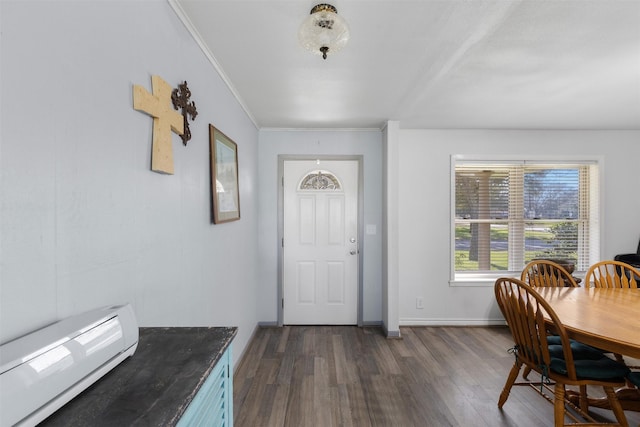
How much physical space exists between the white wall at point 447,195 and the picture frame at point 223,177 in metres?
2.07

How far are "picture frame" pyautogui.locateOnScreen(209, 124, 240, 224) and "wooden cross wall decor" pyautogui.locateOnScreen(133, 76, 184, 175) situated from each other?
57 centimetres

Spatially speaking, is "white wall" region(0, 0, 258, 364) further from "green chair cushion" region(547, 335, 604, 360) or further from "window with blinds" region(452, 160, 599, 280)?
"window with blinds" region(452, 160, 599, 280)

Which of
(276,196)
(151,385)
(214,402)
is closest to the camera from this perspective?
(151,385)

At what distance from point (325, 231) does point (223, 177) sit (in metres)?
1.75

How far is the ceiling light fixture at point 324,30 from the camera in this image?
4.46 feet

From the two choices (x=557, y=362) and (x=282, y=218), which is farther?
(x=282, y=218)

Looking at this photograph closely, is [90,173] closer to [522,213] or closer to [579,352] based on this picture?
[579,352]

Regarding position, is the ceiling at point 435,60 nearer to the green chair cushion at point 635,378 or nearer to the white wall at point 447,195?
the white wall at point 447,195

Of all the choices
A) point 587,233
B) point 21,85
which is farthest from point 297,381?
point 587,233

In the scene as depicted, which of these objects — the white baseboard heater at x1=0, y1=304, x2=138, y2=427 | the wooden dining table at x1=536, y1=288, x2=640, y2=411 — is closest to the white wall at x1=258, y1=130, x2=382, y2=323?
the wooden dining table at x1=536, y1=288, x2=640, y2=411

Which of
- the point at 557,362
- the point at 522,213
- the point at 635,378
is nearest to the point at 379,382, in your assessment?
the point at 557,362

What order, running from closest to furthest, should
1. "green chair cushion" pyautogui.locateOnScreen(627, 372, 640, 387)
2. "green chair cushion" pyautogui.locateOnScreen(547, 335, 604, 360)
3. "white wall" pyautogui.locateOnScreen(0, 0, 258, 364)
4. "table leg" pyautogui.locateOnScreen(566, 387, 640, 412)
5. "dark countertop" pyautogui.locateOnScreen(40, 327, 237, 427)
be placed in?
"dark countertop" pyautogui.locateOnScreen(40, 327, 237, 427)
"white wall" pyautogui.locateOnScreen(0, 0, 258, 364)
"green chair cushion" pyautogui.locateOnScreen(627, 372, 640, 387)
"green chair cushion" pyautogui.locateOnScreen(547, 335, 604, 360)
"table leg" pyautogui.locateOnScreen(566, 387, 640, 412)

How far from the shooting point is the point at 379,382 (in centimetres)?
245

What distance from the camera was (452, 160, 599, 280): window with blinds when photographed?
149 inches
